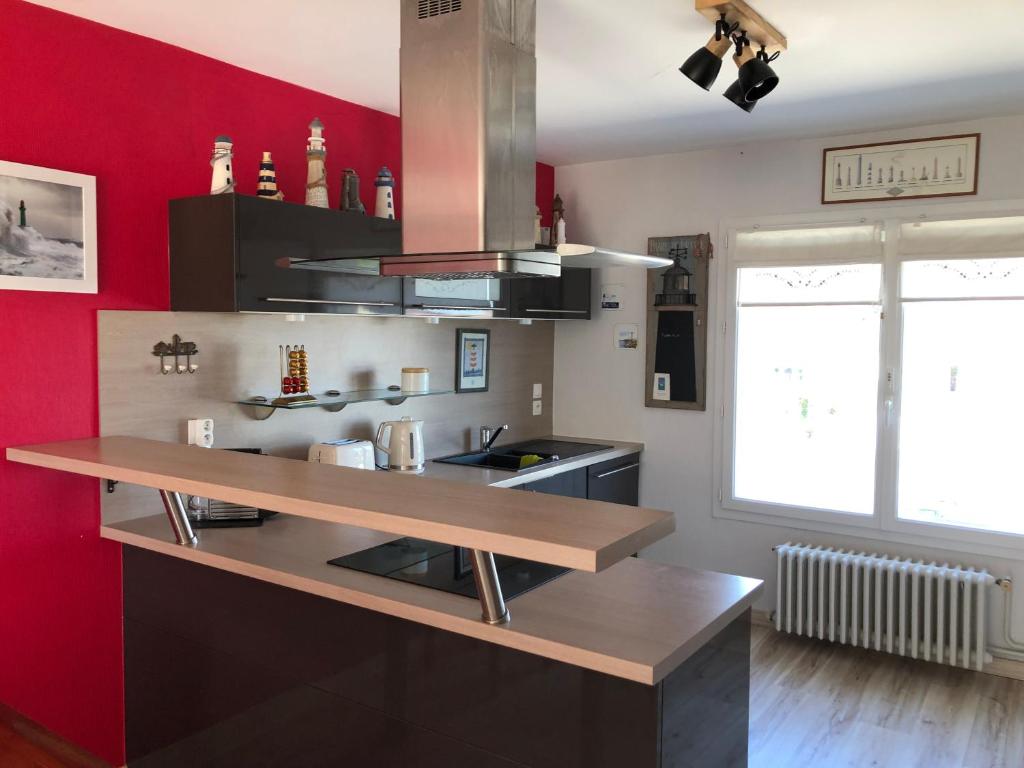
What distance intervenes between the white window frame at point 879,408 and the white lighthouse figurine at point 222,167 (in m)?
2.66

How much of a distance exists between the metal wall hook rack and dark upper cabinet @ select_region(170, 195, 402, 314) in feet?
0.45

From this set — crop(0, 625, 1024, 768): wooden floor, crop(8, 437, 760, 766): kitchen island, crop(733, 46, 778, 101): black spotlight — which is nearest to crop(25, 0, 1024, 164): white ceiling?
Result: crop(733, 46, 778, 101): black spotlight

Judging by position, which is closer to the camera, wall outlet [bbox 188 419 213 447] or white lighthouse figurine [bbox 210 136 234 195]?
white lighthouse figurine [bbox 210 136 234 195]

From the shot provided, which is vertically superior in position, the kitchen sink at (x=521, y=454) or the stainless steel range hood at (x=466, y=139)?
the stainless steel range hood at (x=466, y=139)

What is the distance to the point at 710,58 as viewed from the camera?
2551mm

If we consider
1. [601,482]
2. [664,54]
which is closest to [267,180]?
[664,54]

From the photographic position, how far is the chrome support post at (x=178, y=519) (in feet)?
8.02

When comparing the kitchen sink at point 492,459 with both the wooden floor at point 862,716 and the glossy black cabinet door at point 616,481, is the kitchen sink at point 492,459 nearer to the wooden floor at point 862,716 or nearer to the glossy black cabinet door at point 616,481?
the glossy black cabinet door at point 616,481

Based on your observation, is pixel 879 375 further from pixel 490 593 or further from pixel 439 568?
pixel 490 593

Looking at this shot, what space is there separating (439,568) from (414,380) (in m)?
1.64

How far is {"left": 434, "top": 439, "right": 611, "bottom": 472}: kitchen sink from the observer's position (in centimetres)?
421

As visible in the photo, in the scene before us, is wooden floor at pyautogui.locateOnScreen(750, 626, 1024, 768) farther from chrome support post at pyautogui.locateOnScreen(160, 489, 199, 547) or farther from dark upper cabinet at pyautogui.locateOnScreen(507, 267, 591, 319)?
chrome support post at pyautogui.locateOnScreen(160, 489, 199, 547)

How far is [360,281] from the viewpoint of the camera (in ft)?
10.6

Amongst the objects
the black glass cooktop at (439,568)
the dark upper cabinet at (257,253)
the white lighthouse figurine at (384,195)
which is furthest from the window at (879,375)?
the black glass cooktop at (439,568)
